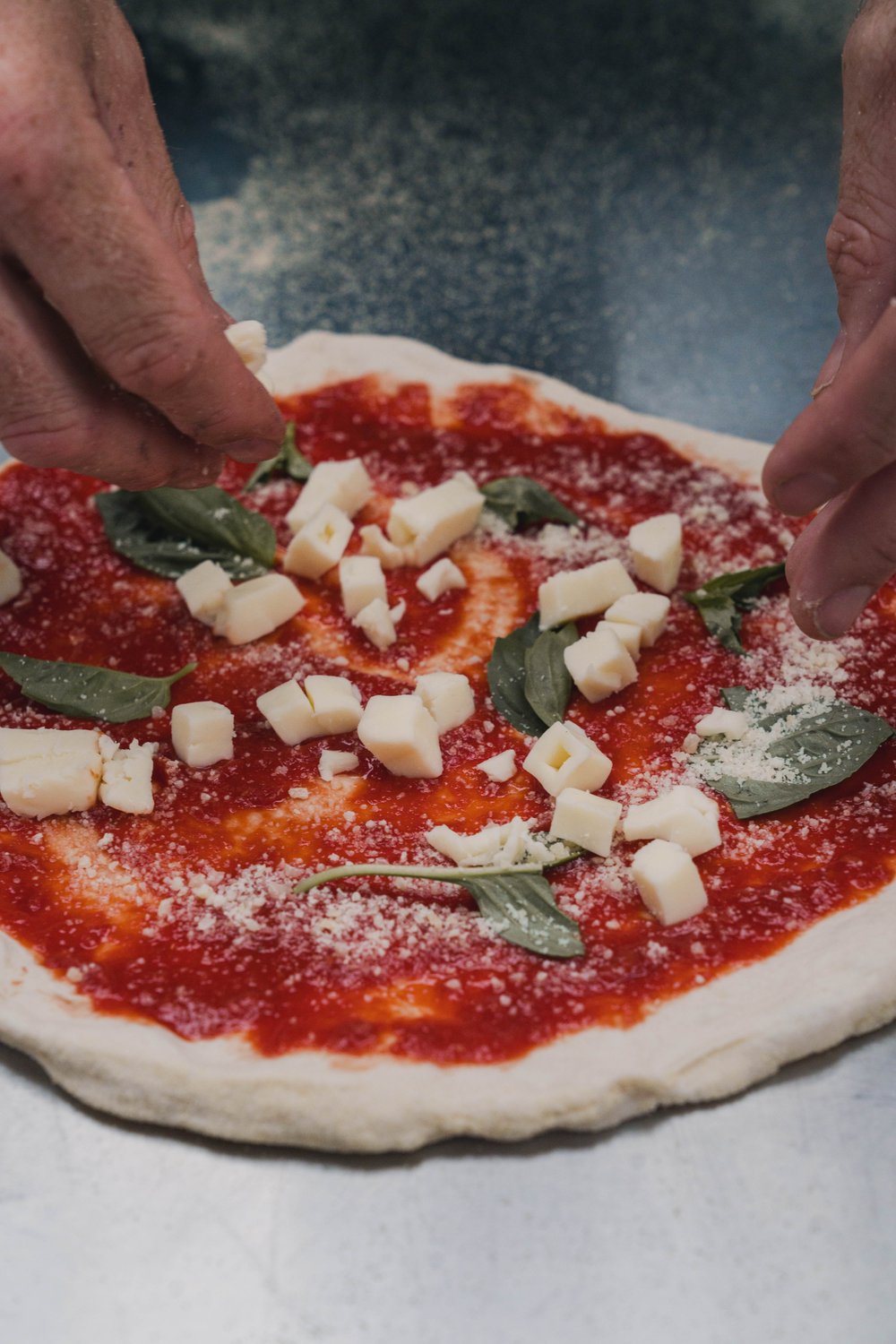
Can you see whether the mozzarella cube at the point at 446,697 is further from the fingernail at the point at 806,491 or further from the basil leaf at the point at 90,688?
the fingernail at the point at 806,491

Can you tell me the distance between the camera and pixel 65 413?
2.31 m

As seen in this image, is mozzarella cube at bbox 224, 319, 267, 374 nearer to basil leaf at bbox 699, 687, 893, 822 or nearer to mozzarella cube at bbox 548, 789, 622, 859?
mozzarella cube at bbox 548, 789, 622, 859

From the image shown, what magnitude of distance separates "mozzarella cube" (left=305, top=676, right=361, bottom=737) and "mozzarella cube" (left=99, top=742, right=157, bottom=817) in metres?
0.37

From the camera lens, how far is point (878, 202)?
2.26 meters

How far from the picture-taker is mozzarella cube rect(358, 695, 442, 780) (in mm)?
2596

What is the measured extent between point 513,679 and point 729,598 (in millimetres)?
566

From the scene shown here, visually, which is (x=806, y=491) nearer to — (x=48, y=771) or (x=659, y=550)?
(x=659, y=550)

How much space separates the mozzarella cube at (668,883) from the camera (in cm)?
234

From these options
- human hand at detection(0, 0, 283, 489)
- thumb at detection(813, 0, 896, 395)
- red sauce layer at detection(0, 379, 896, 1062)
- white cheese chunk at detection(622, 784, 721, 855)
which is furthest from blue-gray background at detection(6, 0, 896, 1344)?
thumb at detection(813, 0, 896, 395)

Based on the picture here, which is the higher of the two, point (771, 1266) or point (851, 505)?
point (851, 505)

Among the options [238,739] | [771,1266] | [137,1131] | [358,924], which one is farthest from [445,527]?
[771,1266]

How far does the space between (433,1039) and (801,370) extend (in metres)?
2.64

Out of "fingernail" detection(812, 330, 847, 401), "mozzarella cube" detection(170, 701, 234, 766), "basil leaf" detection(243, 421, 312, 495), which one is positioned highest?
"fingernail" detection(812, 330, 847, 401)

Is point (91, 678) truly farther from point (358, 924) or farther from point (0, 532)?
point (358, 924)
